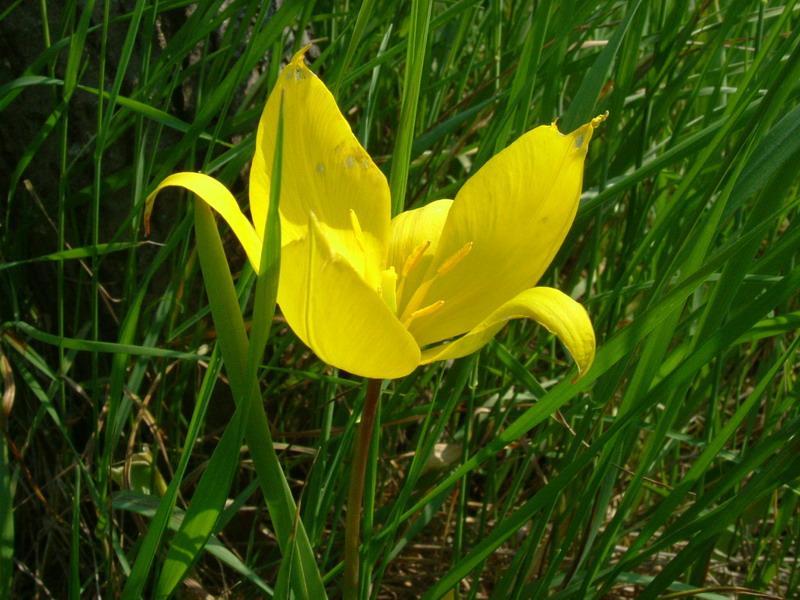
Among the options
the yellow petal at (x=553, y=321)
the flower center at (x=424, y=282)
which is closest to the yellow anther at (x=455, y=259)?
the flower center at (x=424, y=282)

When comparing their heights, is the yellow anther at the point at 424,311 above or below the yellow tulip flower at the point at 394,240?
below

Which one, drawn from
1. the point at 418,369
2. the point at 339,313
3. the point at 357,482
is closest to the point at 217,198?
the point at 339,313

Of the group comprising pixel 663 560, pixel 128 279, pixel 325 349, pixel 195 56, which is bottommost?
pixel 663 560

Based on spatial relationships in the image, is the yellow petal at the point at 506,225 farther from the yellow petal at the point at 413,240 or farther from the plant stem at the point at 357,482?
the plant stem at the point at 357,482

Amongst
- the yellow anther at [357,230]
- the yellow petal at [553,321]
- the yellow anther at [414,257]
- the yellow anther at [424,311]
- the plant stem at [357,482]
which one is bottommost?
the plant stem at [357,482]

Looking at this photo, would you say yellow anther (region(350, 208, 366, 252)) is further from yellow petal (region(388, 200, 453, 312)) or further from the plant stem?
the plant stem

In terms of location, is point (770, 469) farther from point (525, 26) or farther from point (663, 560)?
point (525, 26)

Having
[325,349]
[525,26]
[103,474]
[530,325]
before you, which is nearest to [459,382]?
[325,349]
